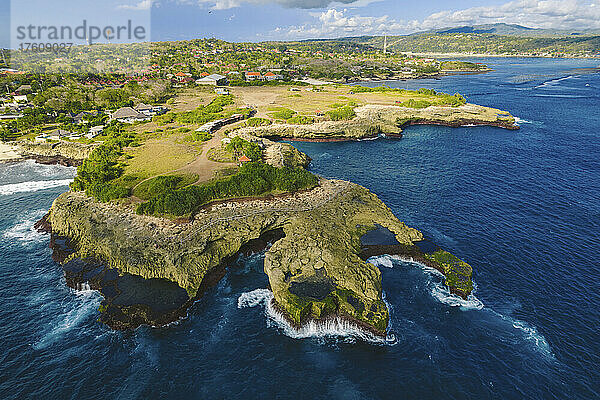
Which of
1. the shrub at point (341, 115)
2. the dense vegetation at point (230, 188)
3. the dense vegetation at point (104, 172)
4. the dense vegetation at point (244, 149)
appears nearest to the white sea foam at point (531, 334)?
the dense vegetation at point (230, 188)

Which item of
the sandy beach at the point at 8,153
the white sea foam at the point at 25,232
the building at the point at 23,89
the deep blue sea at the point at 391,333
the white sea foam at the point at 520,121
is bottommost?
the deep blue sea at the point at 391,333

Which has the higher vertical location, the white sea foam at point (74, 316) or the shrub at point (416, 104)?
the shrub at point (416, 104)

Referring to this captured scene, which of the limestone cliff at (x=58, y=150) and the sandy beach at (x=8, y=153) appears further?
the limestone cliff at (x=58, y=150)

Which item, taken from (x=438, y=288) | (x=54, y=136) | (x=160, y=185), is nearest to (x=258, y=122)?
(x=160, y=185)

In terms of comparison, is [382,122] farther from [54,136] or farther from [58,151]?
[54,136]

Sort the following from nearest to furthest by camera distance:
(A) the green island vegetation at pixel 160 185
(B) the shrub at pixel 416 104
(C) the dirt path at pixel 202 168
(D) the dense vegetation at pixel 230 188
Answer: (D) the dense vegetation at pixel 230 188
(A) the green island vegetation at pixel 160 185
(C) the dirt path at pixel 202 168
(B) the shrub at pixel 416 104

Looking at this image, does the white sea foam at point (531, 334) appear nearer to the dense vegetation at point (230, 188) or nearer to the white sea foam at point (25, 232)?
the dense vegetation at point (230, 188)

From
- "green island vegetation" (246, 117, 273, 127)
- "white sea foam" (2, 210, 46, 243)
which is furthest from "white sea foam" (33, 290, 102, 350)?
"green island vegetation" (246, 117, 273, 127)
